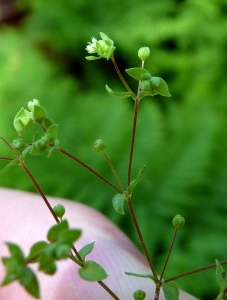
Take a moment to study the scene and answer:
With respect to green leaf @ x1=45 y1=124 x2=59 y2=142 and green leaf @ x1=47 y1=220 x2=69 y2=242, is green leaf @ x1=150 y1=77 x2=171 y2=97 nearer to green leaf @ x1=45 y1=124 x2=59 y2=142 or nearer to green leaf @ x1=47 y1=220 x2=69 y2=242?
green leaf @ x1=45 y1=124 x2=59 y2=142

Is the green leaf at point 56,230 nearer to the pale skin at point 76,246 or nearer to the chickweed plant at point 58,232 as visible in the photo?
the chickweed plant at point 58,232

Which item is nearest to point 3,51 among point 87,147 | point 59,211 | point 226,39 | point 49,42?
point 49,42

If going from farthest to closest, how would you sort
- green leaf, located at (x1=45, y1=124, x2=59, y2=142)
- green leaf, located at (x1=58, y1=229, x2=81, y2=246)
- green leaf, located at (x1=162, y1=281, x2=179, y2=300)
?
green leaf, located at (x1=162, y1=281, x2=179, y2=300) → green leaf, located at (x1=45, y1=124, x2=59, y2=142) → green leaf, located at (x1=58, y1=229, x2=81, y2=246)

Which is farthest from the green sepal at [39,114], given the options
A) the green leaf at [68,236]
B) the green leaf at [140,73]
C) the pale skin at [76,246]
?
the pale skin at [76,246]

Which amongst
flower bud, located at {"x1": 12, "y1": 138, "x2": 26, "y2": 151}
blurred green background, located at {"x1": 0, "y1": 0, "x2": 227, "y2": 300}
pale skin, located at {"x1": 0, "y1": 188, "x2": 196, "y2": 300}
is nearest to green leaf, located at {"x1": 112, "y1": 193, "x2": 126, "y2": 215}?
flower bud, located at {"x1": 12, "y1": 138, "x2": 26, "y2": 151}

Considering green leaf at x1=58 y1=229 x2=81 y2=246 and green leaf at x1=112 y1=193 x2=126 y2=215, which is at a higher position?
green leaf at x1=112 y1=193 x2=126 y2=215

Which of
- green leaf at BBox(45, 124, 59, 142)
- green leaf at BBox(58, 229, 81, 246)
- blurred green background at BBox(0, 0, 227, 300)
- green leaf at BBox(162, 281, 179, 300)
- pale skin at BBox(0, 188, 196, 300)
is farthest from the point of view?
blurred green background at BBox(0, 0, 227, 300)
